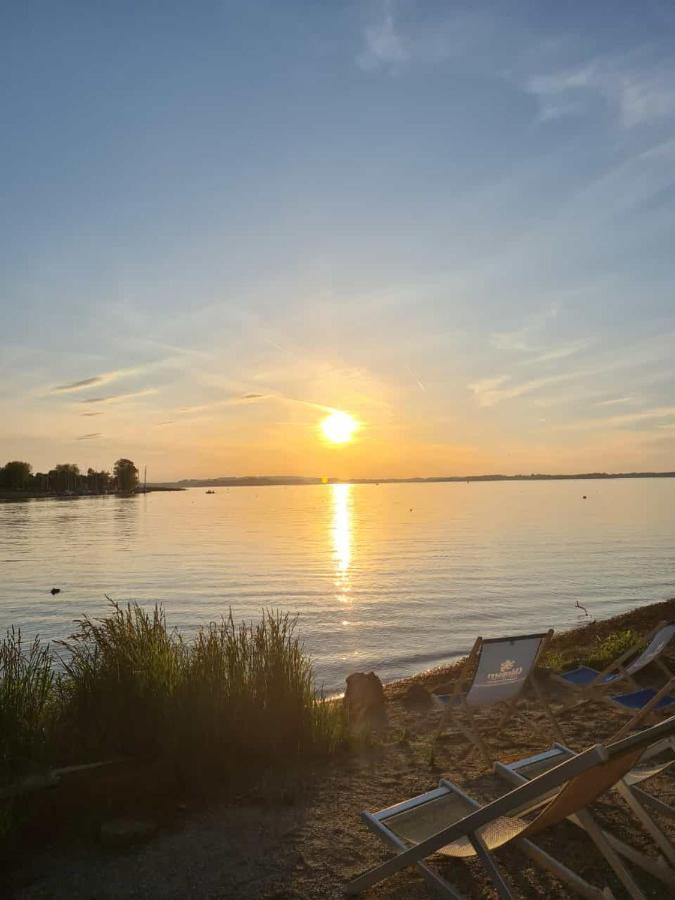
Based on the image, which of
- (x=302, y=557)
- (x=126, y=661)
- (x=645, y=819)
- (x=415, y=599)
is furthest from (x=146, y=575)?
(x=645, y=819)

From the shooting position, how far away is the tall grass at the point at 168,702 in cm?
550

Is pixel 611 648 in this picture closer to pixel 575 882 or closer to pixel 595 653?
pixel 595 653

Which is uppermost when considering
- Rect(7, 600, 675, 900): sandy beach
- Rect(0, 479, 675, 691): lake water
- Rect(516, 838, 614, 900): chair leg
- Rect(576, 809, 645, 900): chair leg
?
Rect(576, 809, 645, 900): chair leg

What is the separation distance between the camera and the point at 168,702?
576 cm

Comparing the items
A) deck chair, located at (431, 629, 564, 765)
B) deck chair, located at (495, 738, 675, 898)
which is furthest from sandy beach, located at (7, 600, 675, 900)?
deck chair, located at (431, 629, 564, 765)

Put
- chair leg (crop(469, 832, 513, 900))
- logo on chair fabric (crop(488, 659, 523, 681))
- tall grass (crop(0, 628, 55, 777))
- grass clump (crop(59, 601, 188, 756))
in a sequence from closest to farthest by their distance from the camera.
Result: 1. chair leg (crop(469, 832, 513, 900))
2. tall grass (crop(0, 628, 55, 777))
3. grass clump (crop(59, 601, 188, 756))
4. logo on chair fabric (crop(488, 659, 523, 681))

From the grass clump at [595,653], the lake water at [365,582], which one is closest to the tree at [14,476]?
the lake water at [365,582]

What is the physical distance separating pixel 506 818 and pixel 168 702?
292 cm

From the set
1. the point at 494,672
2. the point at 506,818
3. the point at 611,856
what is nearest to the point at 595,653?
the point at 494,672

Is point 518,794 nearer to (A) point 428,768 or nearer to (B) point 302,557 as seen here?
(A) point 428,768

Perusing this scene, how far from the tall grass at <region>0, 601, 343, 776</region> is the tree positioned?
617ft

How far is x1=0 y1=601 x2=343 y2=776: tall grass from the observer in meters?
5.50

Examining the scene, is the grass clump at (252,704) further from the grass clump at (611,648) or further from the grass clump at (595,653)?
the grass clump at (611,648)

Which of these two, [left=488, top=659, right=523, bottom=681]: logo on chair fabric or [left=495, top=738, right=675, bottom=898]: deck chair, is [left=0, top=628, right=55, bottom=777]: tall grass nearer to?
[left=495, top=738, right=675, bottom=898]: deck chair
